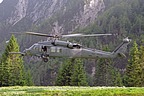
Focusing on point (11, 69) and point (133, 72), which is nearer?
point (133, 72)

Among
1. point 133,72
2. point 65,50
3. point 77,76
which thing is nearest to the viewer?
point 65,50

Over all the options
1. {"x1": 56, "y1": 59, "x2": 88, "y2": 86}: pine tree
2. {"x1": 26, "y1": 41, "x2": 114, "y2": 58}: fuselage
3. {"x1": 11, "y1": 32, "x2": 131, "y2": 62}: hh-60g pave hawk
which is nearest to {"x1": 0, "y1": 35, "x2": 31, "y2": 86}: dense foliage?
{"x1": 56, "y1": 59, "x2": 88, "y2": 86}: pine tree

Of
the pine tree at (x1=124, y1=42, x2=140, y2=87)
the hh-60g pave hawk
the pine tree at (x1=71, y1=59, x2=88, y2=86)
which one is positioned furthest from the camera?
the pine tree at (x1=71, y1=59, x2=88, y2=86)

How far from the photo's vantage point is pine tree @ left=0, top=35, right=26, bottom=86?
8288cm

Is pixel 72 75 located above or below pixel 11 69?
below

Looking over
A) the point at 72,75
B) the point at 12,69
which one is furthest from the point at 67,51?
the point at 12,69

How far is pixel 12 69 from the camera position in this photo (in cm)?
8375

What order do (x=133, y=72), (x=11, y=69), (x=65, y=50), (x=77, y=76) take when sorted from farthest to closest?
(x=11, y=69) < (x=77, y=76) < (x=133, y=72) < (x=65, y=50)

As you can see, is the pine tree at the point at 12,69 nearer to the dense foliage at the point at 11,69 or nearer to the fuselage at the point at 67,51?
the dense foliage at the point at 11,69

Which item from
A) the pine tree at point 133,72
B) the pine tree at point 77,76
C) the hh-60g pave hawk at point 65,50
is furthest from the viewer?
the pine tree at point 77,76

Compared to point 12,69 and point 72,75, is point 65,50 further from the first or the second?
point 12,69

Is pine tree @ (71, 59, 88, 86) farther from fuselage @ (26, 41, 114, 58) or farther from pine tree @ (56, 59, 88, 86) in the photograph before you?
fuselage @ (26, 41, 114, 58)

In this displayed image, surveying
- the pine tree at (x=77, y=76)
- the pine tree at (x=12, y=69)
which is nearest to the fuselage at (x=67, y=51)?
the pine tree at (x=77, y=76)

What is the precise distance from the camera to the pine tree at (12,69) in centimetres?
8288
